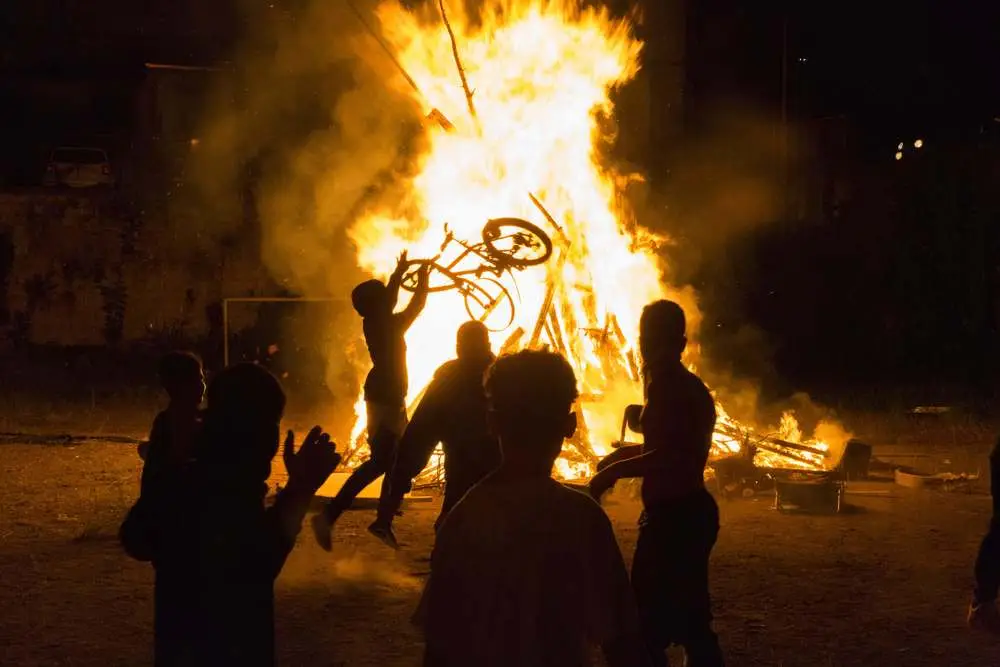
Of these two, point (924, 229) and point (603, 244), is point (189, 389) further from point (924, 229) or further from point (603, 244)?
point (924, 229)

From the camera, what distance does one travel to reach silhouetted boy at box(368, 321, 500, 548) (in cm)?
577

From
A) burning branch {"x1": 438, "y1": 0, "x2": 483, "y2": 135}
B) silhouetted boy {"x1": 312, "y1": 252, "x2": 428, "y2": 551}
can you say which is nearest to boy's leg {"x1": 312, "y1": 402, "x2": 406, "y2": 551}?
silhouetted boy {"x1": 312, "y1": 252, "x2": 428, "y2": 551}

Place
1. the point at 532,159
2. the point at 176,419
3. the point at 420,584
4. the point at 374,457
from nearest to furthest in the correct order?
the point at 176,419 → the point at 420,584 → the point at 374,457 → the point at 532,159

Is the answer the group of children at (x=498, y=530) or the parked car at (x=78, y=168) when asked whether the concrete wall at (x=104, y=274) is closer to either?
the parked car at (x=78, y=168)

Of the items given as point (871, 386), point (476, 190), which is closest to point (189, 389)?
point (476, 190)

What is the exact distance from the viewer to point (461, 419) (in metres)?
5.80

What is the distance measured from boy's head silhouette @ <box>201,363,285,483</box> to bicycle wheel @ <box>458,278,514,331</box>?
721 cm

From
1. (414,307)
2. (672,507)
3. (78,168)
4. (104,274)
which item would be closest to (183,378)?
(672,507)

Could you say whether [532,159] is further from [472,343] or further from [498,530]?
[498,530]

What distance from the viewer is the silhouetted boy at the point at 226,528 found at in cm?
301

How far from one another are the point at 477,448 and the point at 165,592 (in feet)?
9.28

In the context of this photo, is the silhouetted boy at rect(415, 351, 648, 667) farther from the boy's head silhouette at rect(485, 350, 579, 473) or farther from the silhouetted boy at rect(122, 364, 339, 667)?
the silhouetted boy at rect(122, 364, 339, 667)

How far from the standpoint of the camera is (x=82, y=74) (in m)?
25.7

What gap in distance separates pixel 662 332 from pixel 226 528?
73.1 inches
